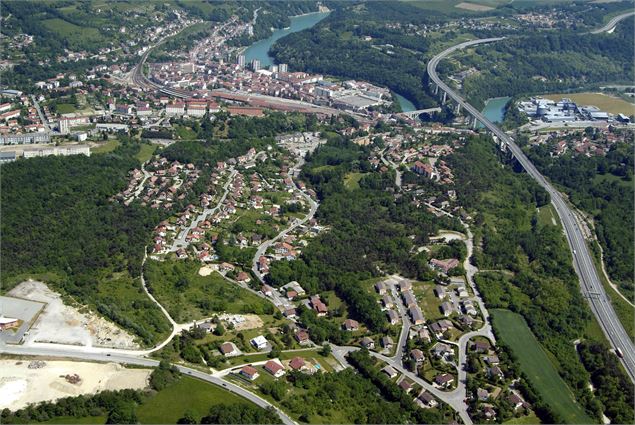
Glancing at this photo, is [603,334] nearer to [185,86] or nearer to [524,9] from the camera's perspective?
[185,86]

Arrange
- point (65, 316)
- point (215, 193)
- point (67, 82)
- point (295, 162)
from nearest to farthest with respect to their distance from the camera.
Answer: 1. point (65, 316)
2. point (215, 193)
3. point (295, 162)
4. point (67, 82)

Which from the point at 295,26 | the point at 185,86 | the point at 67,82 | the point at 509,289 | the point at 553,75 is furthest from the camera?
the point at 295,26

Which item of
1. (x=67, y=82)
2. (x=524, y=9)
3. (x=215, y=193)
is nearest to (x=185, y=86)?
(x=67, y=82)

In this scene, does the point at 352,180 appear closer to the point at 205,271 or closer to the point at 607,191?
the point at 205,271

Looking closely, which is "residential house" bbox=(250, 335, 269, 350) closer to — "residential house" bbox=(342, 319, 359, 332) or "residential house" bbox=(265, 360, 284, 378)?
"residential house" bbox=(265, 360, 284, 378)

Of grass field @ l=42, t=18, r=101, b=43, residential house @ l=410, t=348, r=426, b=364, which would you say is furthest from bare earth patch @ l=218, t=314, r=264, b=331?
grass field @ l=42, t=18, r=101, b=43

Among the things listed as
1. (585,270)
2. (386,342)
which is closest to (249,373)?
(386,342)

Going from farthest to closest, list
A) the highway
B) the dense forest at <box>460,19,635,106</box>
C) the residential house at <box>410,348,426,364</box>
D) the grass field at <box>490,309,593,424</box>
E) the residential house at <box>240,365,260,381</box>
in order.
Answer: the dense forest at <box>460,19,635,106</box> < the highway < the residential house at <box>410,348,426,364</box> < the grass field at <box>490,309,593,424</box> < the residential house at <box>240,365,260,381</box>
